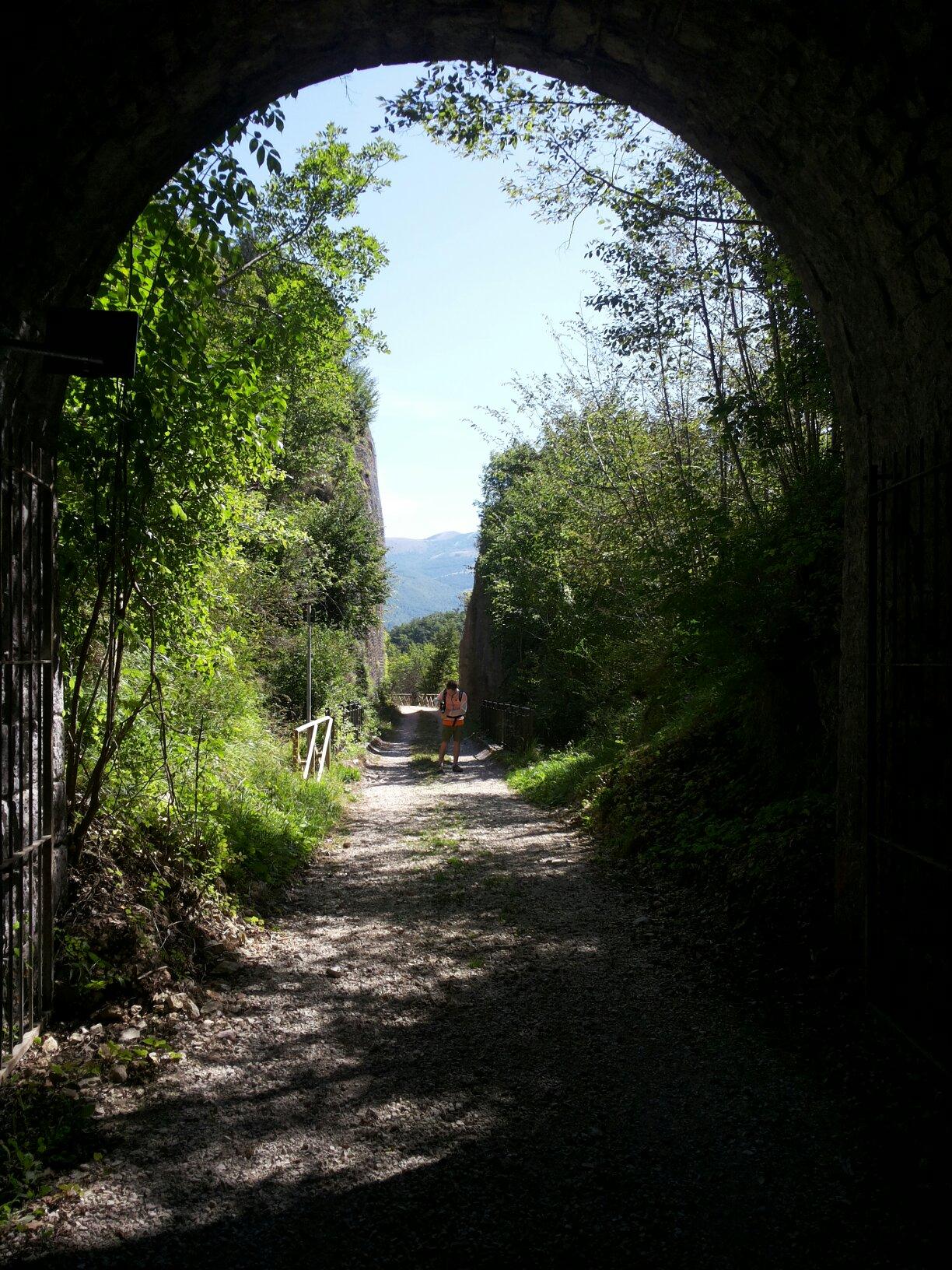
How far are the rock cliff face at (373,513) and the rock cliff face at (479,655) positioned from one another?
12.5 ft

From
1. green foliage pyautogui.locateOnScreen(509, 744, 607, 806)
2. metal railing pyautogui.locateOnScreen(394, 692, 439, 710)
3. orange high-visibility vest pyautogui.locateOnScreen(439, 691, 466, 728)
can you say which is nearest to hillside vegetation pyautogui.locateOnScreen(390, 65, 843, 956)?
green foliage pyautogui.locateOnScreen(509, 744, 607, 806)

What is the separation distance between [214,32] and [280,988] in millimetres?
4905

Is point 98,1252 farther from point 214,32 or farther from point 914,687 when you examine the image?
point 214,32

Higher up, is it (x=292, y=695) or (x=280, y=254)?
(x=280, y=254)

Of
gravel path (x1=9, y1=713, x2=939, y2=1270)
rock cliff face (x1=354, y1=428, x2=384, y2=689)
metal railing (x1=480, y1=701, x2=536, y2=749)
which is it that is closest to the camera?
gravel path (x1=9, y1=713, x2=939, y2=1270)

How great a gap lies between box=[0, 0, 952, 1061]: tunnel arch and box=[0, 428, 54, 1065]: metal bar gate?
33 cm

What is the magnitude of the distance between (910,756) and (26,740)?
4.12m

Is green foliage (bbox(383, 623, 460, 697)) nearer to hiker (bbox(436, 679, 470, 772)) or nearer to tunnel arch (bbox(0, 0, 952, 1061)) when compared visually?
hiker (bbox(436, 679, 470, 772))

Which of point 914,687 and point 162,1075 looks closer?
point 162,1075

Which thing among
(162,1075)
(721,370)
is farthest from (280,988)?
(721,370)

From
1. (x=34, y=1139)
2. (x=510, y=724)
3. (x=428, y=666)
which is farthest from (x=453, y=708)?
(x=428, y=666)

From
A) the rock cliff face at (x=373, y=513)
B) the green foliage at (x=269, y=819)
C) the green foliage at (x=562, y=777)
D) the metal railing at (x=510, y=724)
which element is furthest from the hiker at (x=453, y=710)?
the rock cliff face at (x=373, y=513)

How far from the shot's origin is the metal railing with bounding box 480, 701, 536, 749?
18.8m

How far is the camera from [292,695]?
1670 cm
